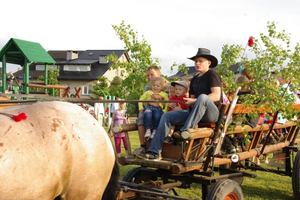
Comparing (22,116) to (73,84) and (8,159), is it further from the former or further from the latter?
(73,84)

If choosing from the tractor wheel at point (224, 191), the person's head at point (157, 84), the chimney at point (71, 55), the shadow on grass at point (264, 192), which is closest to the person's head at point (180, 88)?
the person's head at point (157, 84)

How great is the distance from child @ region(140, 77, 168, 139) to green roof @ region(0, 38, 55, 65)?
36.0ft

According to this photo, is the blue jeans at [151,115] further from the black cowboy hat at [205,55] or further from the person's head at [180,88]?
the black cowboy hat at [205,55]

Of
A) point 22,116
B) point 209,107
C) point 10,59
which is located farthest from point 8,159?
point 10,59

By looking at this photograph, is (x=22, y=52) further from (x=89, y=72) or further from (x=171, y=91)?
(x=89, y=72)

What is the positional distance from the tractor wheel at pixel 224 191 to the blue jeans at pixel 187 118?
2.45 ft

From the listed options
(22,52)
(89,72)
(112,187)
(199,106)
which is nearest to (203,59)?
(199,106)

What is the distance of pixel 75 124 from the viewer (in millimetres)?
2717

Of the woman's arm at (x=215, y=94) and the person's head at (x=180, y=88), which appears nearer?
the woman's arm at (x=215, y=94)

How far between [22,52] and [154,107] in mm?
11648

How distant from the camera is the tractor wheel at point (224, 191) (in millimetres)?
3781

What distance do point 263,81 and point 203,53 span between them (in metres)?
0.85

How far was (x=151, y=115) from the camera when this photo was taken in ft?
14.6

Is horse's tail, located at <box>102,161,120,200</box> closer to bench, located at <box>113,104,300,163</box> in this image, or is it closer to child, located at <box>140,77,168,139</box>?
bench, located at <box>113,104,300,163</box>
